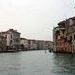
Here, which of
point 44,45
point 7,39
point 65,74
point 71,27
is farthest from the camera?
point 44,45

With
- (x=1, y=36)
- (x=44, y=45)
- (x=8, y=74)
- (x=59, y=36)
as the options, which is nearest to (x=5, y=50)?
(x=1, y=36)

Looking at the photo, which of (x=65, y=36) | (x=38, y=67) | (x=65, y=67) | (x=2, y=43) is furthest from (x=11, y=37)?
(x=65, y=67)

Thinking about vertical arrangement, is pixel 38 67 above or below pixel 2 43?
below

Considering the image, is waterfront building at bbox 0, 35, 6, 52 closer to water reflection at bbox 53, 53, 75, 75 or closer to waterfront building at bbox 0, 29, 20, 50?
waterfront building at bbox 0, 29, 20, 50

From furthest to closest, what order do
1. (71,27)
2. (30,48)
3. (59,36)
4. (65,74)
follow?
(30,48)
(59,36)
(71,27)
(65,74)

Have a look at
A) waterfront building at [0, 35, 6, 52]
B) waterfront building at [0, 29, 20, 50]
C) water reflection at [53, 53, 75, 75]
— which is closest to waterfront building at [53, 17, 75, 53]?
water reflection at [53, 53, 75, 75]

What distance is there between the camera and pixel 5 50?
11756cm

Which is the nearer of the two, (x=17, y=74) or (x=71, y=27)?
(x=17, y=74)

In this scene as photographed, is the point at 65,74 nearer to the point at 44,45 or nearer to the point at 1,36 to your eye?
the point at 1,36

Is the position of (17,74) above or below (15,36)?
below

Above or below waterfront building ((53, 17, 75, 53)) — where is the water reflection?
below

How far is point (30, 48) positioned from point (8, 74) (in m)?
148

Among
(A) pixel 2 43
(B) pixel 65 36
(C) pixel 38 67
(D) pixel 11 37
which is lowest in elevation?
(C) pixel 38 67

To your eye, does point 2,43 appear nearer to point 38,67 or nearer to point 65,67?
point 38,67
